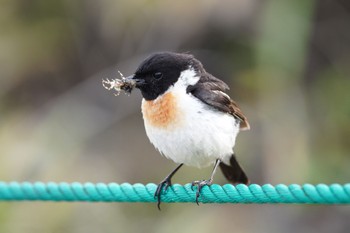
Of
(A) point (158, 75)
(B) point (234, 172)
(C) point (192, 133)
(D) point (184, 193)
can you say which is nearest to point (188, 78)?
(A) point (158, 75)

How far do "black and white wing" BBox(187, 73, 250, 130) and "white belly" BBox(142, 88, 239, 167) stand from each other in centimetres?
3

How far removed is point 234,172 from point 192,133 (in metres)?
0.81

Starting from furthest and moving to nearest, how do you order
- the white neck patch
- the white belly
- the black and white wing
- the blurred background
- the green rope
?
1. the blurred background
2. the white neck patch
3. the black and white wing
4. the white belly
5. the green rope

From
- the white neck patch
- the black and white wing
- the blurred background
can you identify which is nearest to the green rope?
the black and white wing

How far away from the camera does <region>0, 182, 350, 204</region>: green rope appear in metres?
2.68

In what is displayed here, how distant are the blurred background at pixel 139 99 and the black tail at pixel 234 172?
1.08 m

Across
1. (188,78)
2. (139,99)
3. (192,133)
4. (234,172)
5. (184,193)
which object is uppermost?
(188,78)

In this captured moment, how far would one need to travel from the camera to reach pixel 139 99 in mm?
6680

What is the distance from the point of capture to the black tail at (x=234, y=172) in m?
4.47

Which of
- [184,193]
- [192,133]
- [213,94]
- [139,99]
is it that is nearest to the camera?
[184,193]

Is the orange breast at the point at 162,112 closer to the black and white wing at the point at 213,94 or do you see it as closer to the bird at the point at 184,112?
the bird at the point at 184,112

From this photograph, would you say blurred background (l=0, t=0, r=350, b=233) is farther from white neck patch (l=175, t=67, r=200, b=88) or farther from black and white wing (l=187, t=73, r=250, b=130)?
white neck patch (l=175, t=67, r=200, b=88)

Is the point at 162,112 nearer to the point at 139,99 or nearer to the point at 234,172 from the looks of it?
the point at 234,172

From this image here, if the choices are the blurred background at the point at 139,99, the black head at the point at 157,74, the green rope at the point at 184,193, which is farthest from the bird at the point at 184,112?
the blurred background at the point at 139,99
